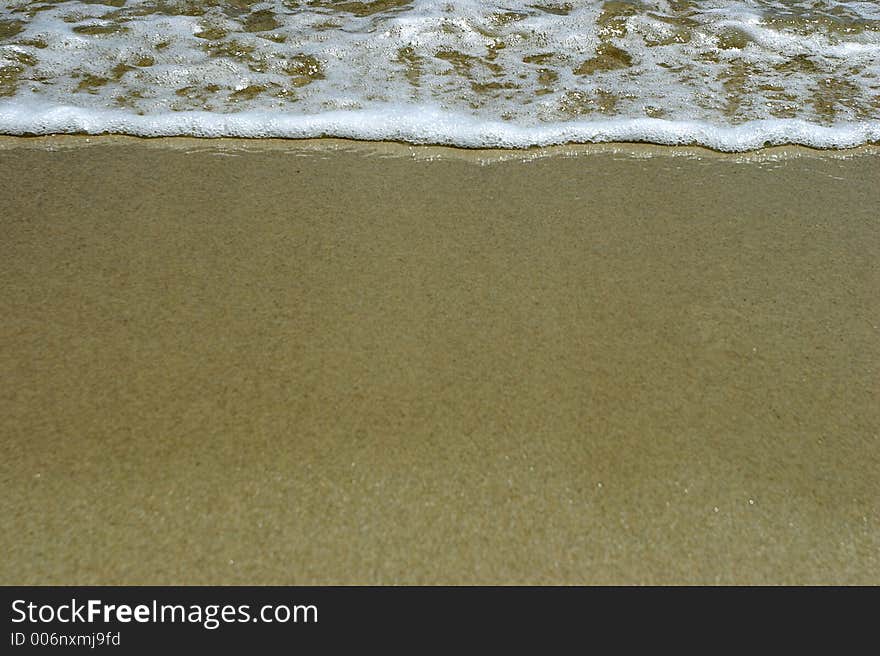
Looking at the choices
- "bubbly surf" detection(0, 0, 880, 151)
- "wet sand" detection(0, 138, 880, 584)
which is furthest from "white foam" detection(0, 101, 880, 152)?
"wet sand" detection(0, 138, 880, 584)

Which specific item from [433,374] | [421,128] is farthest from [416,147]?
[433,374]

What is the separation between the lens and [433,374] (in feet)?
5.02

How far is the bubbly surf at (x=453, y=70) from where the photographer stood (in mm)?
2479

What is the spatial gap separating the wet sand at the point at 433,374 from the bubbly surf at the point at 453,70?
0.31 metres

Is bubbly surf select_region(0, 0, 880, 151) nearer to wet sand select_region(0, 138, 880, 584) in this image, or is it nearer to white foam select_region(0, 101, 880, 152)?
white foam select_region(0, 101, 880, 152)

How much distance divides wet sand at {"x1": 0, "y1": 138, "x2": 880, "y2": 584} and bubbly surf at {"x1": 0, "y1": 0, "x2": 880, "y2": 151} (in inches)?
12.3

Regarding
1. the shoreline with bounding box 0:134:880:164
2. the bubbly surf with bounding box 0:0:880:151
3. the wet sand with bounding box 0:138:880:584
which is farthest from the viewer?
the bubbly surf with bounding box 0:0:880:151

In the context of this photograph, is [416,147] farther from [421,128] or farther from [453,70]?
[453,70]

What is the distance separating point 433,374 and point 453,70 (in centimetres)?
182

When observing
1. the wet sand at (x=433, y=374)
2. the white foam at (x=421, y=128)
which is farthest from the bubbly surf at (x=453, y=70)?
the wet sand at (x=433, y=374)

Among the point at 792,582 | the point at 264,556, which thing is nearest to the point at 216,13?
the point at 264,556

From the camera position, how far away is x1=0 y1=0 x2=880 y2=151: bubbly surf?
2.48 meters

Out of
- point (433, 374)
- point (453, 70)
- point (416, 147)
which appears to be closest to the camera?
point (433, 374)
